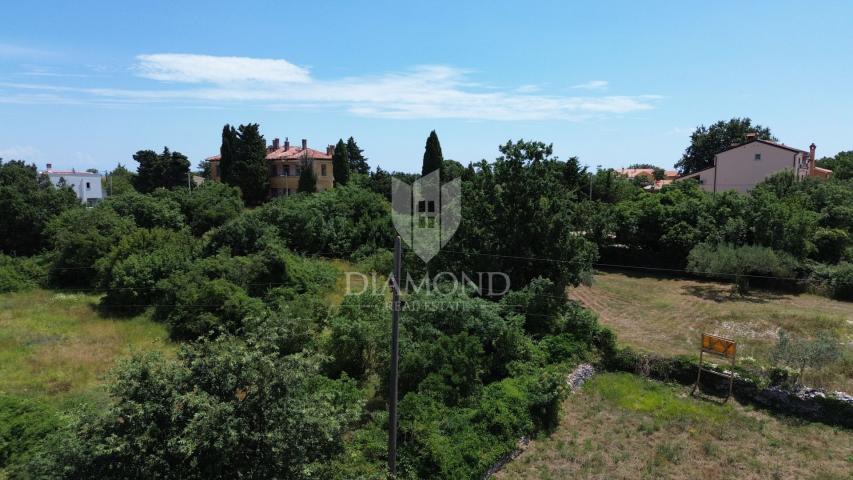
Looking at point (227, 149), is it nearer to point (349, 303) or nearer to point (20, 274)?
point (20, 274)

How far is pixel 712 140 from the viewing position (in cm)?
5856

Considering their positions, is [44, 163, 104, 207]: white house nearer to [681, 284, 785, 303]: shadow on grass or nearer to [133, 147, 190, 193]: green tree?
[133, 147, 190, 193]: green tree

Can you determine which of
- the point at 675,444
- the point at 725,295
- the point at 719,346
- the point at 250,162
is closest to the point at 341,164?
the point at 250,162

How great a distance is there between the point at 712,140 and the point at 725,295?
4441cm

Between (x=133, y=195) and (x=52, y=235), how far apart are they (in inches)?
190

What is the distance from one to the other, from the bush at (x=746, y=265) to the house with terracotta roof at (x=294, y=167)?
96.9ft

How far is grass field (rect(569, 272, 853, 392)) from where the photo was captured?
14951 millimetres

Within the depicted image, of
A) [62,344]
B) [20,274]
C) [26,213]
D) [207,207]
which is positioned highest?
[207,207]

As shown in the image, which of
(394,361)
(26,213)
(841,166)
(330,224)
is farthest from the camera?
(841,166)

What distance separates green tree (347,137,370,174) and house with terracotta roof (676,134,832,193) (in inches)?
1181

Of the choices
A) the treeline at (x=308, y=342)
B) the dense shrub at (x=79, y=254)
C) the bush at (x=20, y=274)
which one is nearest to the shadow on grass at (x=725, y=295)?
the treeline at (x=308, y=342)

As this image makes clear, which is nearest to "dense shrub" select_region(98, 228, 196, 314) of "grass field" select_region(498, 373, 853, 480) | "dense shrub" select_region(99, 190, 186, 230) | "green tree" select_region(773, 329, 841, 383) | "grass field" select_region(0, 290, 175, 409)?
"grass field" select_region(0, 290, 175, 409)

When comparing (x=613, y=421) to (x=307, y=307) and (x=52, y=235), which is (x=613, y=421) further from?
(x=52, y=235)

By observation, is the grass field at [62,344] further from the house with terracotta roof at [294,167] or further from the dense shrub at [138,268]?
the house with terracotta roof at [294,167]
